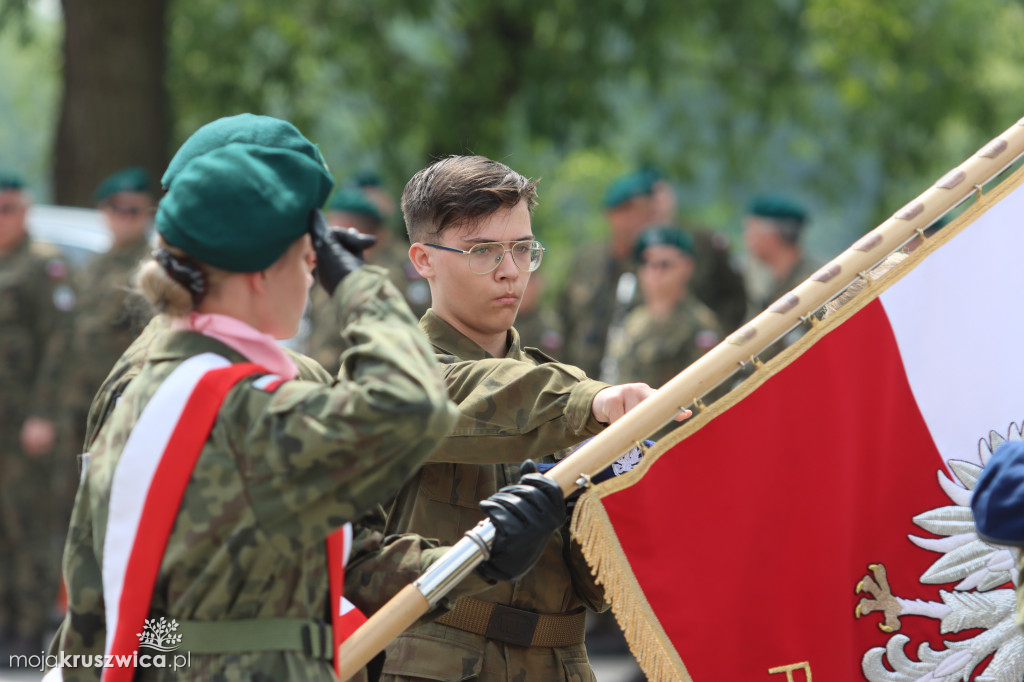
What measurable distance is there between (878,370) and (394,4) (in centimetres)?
856

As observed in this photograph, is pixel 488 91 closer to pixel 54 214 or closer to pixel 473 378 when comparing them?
pixel 54 214

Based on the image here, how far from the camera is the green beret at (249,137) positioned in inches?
93.1

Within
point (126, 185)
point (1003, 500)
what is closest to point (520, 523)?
point (1003, 500)

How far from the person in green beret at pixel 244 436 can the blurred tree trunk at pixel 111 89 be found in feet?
26.1

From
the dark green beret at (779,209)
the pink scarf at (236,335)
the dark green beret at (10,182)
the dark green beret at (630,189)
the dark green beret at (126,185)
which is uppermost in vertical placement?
the dark green beret at (630,189)

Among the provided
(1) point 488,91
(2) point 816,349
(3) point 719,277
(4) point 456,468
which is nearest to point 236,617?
(4) point 456,468

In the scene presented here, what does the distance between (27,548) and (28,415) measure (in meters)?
0.76

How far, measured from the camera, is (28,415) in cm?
782

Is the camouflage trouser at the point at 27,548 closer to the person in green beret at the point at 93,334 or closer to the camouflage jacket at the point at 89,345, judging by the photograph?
the person in green beret at the point at 93,334

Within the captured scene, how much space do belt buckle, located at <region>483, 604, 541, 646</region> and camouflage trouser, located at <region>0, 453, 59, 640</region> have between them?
17.3 feet

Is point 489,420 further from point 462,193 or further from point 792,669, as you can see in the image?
point 792,669

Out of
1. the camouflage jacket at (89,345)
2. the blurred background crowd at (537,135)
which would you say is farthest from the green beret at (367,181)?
the camouflage jacket at (89,345)

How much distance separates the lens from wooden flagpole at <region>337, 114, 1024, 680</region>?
263 centimetres

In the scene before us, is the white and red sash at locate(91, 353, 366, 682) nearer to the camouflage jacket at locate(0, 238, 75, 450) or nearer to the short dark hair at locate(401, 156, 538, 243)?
the short dark hair at locate(401, 156, 538, 243)
